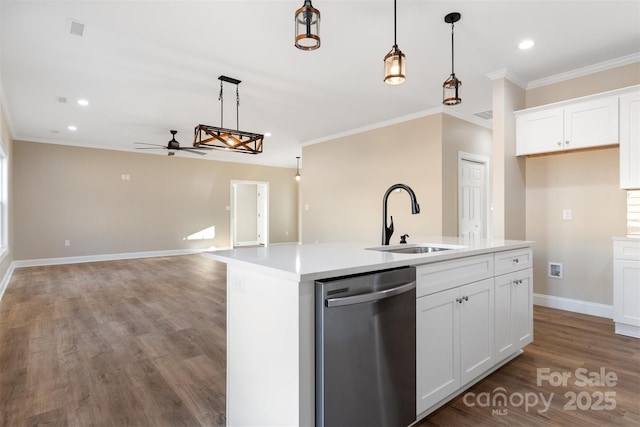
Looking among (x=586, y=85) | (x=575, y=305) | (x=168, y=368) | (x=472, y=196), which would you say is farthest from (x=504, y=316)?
(x=472, y=196)

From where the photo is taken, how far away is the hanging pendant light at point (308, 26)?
63.2 inches

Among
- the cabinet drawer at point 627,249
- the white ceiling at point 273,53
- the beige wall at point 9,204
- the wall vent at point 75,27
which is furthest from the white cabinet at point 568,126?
the beige wall at point 9,204

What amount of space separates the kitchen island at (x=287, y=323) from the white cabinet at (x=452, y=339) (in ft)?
0.03

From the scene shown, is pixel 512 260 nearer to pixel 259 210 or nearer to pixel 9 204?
pixel 9 204

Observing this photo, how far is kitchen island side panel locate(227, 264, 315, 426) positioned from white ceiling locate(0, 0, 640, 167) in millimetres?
2133

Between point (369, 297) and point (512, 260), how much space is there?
154cm

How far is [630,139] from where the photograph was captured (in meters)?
3.08

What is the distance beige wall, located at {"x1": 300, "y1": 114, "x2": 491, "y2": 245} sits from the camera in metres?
4.97

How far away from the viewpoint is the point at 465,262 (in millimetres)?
1948

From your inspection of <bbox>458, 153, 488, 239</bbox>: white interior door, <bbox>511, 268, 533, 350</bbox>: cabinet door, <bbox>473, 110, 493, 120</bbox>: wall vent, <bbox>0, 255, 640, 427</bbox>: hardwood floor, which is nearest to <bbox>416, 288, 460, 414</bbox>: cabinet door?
<bbox>0, 255, 640, 427</bbox>: hardwood floor

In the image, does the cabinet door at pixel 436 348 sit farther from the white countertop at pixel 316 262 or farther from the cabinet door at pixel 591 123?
the cabinet door at pixel 591 123

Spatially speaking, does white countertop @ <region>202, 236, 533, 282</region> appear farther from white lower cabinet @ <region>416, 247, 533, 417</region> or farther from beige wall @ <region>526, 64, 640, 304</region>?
beige wall @ <region>526, 64, 640, 304</region>

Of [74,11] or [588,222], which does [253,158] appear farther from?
[588,222]

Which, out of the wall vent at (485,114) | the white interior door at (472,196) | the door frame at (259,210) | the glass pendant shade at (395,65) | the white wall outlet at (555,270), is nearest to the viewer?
the glass pendant shade at (395,65)
